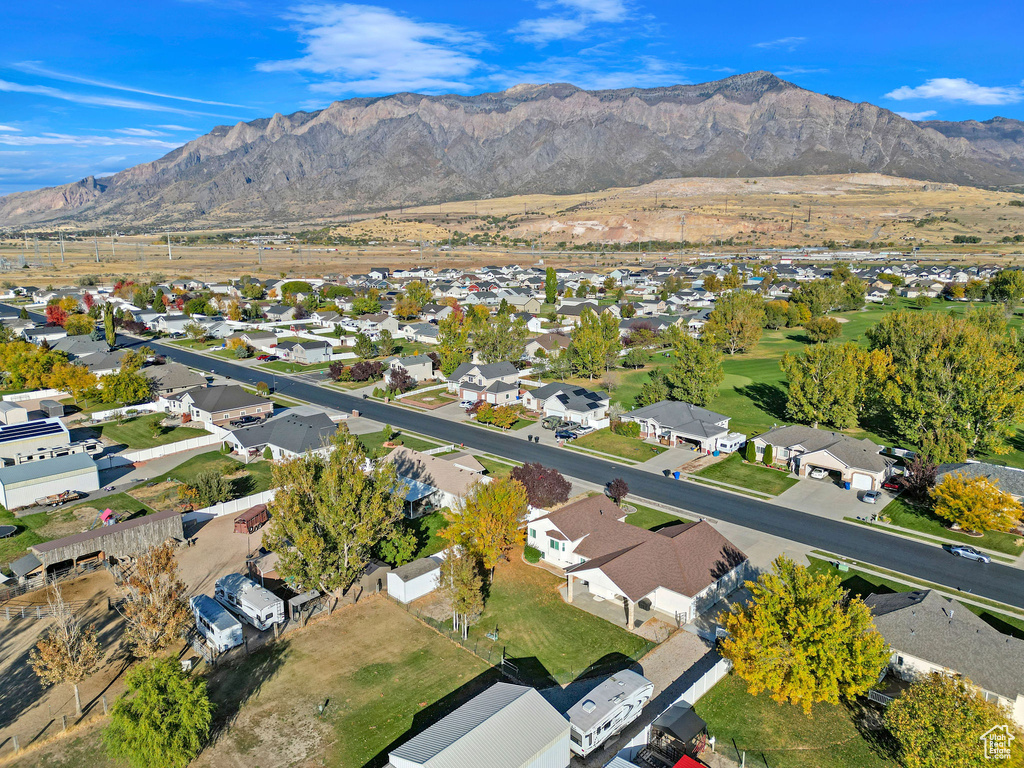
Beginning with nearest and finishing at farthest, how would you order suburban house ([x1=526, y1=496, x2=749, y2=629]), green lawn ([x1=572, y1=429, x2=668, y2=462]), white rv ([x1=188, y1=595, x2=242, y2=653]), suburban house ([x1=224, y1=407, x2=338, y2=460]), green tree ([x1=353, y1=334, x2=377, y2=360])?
white rv ([x1=188, y1=595, x2=242, y2=653]) < suburban house ([x1=526, y1=496, x2=749, y2=629]) < suburban house ([x1=224, y1=407, x2=338, y2=460]) < green lawn ([x1=572, y1=429, x2=668, y2=462]) < green tree ([x1=353, y1=334, x2=377, y2=360])

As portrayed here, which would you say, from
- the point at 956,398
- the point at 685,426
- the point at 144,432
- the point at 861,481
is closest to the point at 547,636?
the point at 861,481

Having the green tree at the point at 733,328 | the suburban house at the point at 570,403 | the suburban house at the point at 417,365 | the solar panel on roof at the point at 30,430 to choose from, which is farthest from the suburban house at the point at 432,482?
the green tree at the point at 733,328

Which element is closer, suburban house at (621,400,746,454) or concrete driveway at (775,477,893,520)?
concrete driveway at (775,477,893,520)

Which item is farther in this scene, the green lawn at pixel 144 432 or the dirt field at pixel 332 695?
the green lawn at pixel 144 432

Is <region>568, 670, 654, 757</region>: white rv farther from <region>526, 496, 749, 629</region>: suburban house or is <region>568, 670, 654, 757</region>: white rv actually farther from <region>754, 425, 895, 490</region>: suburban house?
<region>754, 425, 895, 490</region>: suburban house

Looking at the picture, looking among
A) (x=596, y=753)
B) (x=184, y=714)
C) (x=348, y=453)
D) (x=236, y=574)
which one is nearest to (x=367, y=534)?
(x=348, y=453)

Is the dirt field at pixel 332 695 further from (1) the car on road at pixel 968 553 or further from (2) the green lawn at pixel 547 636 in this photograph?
(1) the car on road at pixel 968 553

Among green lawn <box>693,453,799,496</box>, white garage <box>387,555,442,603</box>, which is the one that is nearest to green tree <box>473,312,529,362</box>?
green lawn <box>693,453,799,496</box>
